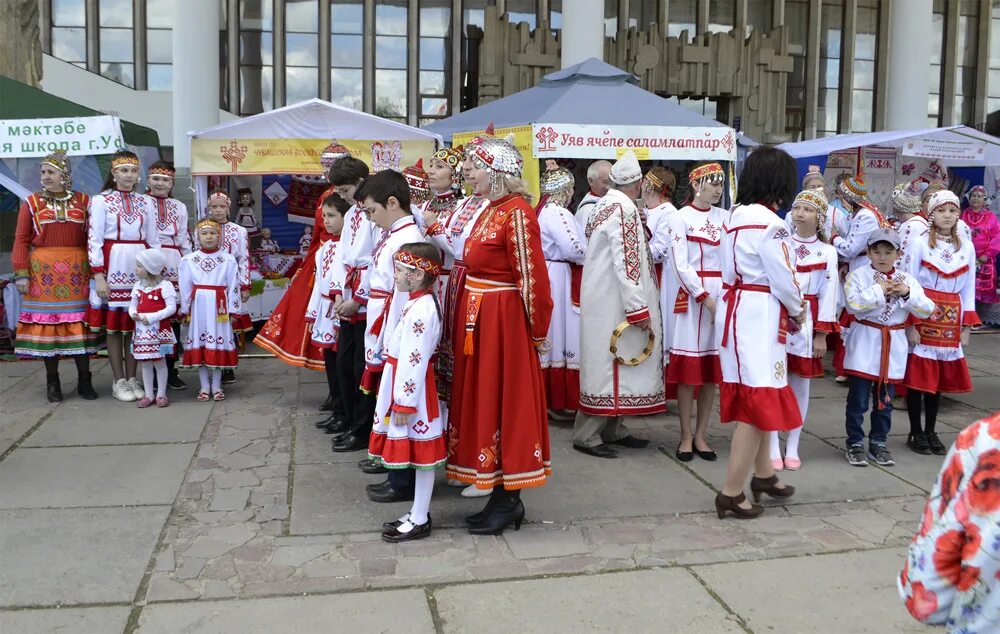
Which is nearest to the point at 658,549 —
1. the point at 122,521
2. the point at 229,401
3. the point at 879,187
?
the point at 122,521

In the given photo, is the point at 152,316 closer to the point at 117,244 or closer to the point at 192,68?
the point at 117,244

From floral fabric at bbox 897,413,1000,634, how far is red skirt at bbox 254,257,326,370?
208 inches

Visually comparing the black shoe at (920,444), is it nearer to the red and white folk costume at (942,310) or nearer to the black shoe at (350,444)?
the red and white folk costume at (942,310)

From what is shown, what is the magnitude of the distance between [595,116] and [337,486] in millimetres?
4287

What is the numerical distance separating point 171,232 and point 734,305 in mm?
4803

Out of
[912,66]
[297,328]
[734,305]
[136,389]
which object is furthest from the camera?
[912,66]

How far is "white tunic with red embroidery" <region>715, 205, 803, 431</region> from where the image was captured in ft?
13.9

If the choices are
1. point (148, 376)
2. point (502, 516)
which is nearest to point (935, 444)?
point (502, 516)

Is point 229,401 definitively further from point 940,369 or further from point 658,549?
point 940,369

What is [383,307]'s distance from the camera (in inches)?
186

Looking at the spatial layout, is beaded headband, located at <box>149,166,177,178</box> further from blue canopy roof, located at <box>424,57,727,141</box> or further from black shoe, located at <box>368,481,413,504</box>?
black shoe, located at <box>368,481,413,504</box>

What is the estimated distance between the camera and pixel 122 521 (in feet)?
14.6

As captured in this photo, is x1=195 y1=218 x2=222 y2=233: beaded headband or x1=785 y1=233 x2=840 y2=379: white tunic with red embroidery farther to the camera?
x1=195 y1=218 x2=222 y2=233: beaded headband

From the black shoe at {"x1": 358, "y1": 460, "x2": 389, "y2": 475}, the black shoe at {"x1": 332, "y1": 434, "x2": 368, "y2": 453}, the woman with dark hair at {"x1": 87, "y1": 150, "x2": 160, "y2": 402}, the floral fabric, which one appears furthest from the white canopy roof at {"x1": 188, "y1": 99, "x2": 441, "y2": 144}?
the floral fabric
